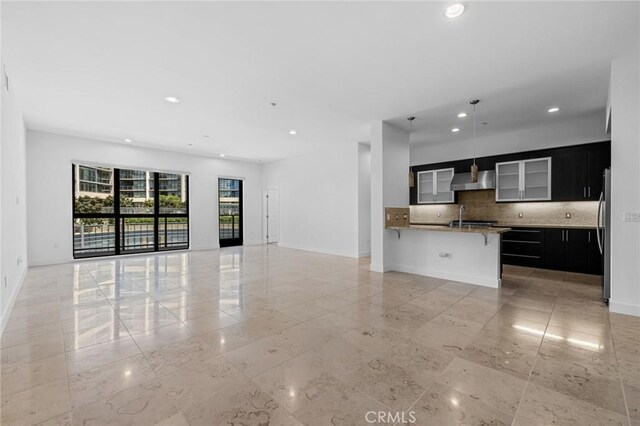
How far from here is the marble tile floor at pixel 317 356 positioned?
174cm

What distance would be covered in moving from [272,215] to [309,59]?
7.50 metres

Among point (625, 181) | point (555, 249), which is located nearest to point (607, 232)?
point (625, 181)

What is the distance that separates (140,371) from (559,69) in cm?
542

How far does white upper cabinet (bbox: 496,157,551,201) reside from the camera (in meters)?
5.80

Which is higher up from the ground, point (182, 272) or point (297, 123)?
point (297, 123)

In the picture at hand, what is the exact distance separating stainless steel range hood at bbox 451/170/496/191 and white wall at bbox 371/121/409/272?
1.81 metres

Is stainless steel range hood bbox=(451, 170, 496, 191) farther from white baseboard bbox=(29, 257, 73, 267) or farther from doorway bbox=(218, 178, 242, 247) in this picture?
white baseboard bbox=(29, 257, 73, 267)

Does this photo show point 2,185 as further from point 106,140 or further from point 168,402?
point 106,140

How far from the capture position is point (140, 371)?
215cm

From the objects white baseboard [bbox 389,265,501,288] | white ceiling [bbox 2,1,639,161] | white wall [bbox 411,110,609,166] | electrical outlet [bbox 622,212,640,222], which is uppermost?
white ceiling [bbox 2,1,639,161]

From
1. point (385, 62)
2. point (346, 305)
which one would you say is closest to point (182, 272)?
point (346, 305)

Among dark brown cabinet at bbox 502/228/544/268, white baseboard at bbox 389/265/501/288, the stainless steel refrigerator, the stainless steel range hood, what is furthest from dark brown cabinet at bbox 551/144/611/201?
white baseboard at bbox 389/265/501/288

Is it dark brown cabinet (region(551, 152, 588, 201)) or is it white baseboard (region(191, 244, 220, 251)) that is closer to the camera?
dark brown cabinet (region(551, 152, 588, 201))

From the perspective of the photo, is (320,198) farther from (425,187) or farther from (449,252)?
(449,252)
